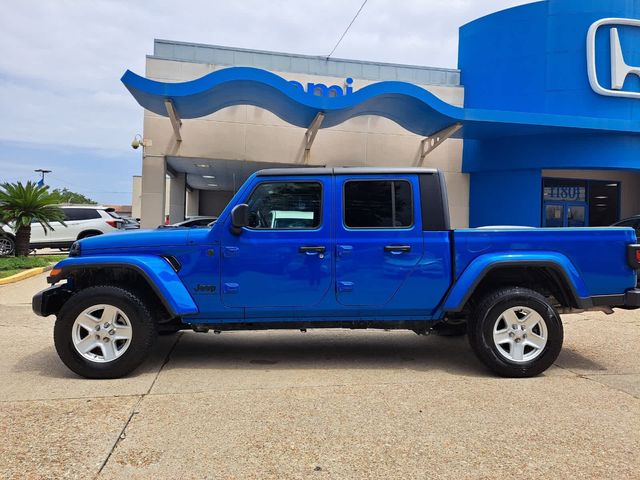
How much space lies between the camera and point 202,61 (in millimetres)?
15555

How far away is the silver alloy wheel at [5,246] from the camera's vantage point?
49.9ft

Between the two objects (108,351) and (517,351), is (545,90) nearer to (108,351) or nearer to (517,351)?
(517,351)

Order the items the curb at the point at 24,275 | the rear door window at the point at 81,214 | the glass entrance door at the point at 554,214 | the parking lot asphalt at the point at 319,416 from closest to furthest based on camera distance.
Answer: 1. the parking lot asphalt at the point at 319,416
2. the curb at the point at 24,275
3. the rear door window at the point at 81,214
4. the glass entrance door at the point at 554,214

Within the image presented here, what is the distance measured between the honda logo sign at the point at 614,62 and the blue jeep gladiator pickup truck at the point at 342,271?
43.2 ft

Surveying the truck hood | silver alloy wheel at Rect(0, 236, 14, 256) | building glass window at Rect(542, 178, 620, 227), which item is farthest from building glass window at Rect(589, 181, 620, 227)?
silver alloy wheel at Rect(0, 236, 14, 256)

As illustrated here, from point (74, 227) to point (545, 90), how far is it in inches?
636

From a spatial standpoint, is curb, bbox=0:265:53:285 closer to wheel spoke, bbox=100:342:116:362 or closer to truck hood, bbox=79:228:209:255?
truck hood, bbox=79:228:209:255

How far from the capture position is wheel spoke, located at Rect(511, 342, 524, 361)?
4.67 metres

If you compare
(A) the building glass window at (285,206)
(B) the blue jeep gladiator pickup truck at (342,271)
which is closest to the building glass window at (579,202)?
(B) the blue jeep gladiator pickup truck at (342,271)

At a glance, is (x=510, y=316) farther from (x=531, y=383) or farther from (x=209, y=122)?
(x=209, y=122)

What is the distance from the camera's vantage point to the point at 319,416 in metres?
3.69

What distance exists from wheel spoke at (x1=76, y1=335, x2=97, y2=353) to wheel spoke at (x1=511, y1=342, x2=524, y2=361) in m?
3.92

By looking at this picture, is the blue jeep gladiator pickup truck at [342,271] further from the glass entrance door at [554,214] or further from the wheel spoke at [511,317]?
the glass entrance door at [554,214]

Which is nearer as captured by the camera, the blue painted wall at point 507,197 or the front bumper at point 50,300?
the front bumper at point 50,300
